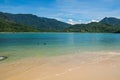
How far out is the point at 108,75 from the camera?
36.7 ft

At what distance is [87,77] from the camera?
10.7m

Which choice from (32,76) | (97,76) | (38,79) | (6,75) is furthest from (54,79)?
(6,75)

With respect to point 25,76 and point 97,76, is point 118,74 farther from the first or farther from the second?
point 25,76

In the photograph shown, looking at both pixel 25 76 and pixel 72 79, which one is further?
pixel 25 76

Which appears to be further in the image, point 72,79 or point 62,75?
point 62,75

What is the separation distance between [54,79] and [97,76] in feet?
8.17

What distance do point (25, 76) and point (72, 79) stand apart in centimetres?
283

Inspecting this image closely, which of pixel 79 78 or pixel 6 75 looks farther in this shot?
pixel 6 75

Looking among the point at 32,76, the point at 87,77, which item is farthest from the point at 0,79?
the point at 87,77

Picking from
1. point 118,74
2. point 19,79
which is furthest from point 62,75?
point 118,74

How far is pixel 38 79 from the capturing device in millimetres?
10383

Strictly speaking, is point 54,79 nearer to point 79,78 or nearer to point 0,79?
point 79,78

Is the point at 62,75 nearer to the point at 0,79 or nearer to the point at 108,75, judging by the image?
the point at 108,75

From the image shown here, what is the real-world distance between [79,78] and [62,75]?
1.19 metres
